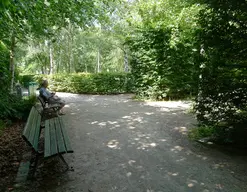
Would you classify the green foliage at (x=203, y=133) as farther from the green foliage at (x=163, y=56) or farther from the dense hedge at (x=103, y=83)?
the dense hedge at (x=103, y=83)

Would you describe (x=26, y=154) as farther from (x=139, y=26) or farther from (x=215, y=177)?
(x=139, y=26)

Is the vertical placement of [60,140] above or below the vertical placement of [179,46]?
below

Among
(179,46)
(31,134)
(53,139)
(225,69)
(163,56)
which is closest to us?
(31,134)

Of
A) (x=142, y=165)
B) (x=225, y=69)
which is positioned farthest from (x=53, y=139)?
(x=225, y=69)

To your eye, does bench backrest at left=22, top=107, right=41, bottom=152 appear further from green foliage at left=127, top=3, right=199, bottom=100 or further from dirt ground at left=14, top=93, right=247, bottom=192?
green foliage at left=127, top=3, right=199, bottom=100

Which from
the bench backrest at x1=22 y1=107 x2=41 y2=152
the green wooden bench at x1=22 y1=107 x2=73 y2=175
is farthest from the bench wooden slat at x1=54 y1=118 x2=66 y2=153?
the bench backrest at x1=22 y1=107 x2=41 y2=152

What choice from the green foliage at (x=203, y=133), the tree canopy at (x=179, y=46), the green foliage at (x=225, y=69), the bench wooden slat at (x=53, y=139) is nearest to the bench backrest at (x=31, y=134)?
the bench wooden slat at (x=53, y=139)

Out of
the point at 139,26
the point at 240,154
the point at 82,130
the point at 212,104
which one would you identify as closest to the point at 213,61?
the point at 212,104

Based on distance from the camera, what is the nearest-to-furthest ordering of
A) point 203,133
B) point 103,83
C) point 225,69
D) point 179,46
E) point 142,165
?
1. point 142,165
2. point 225,69
3. point 203,133
4. point 179,46
5. point 103,83

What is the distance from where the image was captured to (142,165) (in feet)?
11.6

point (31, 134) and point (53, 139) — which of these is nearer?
point (31, 134)

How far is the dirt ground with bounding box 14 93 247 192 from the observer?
9.51 ft

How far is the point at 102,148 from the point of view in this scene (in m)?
4.34

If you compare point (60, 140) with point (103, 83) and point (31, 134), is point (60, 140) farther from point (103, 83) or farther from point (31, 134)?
point (103, 83)
